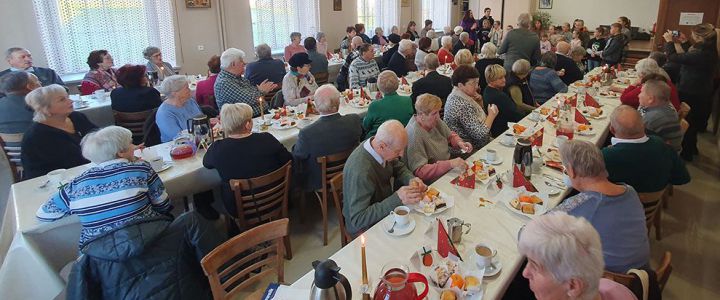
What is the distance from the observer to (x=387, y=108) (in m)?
3.89

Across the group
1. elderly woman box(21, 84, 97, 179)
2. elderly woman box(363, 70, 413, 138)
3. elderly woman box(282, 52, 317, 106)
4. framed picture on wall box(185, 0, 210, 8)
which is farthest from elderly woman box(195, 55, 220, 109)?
framed picture on wall box(185, 0, 210, 8)

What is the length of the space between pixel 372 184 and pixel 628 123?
5.32ft

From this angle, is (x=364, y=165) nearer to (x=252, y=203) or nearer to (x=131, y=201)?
(x=252, y=203)

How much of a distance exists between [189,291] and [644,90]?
12.4 feet

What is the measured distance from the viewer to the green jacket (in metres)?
3.88

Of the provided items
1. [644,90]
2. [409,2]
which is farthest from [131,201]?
[409,2]

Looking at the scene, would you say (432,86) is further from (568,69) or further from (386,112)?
(568,69)

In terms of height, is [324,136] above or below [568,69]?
below

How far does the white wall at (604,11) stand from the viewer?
11.8m

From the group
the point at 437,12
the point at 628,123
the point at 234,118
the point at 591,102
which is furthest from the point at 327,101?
the point at 437,12

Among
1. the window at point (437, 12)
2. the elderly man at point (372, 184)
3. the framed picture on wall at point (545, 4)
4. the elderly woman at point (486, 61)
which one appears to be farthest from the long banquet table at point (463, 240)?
the framed picture on wall at point (545, 4)

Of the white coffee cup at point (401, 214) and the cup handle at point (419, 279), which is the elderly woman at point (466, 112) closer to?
the white coffee cup at point (401, 214)

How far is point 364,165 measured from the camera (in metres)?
2.38

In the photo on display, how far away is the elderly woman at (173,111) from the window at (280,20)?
541 centimetres
